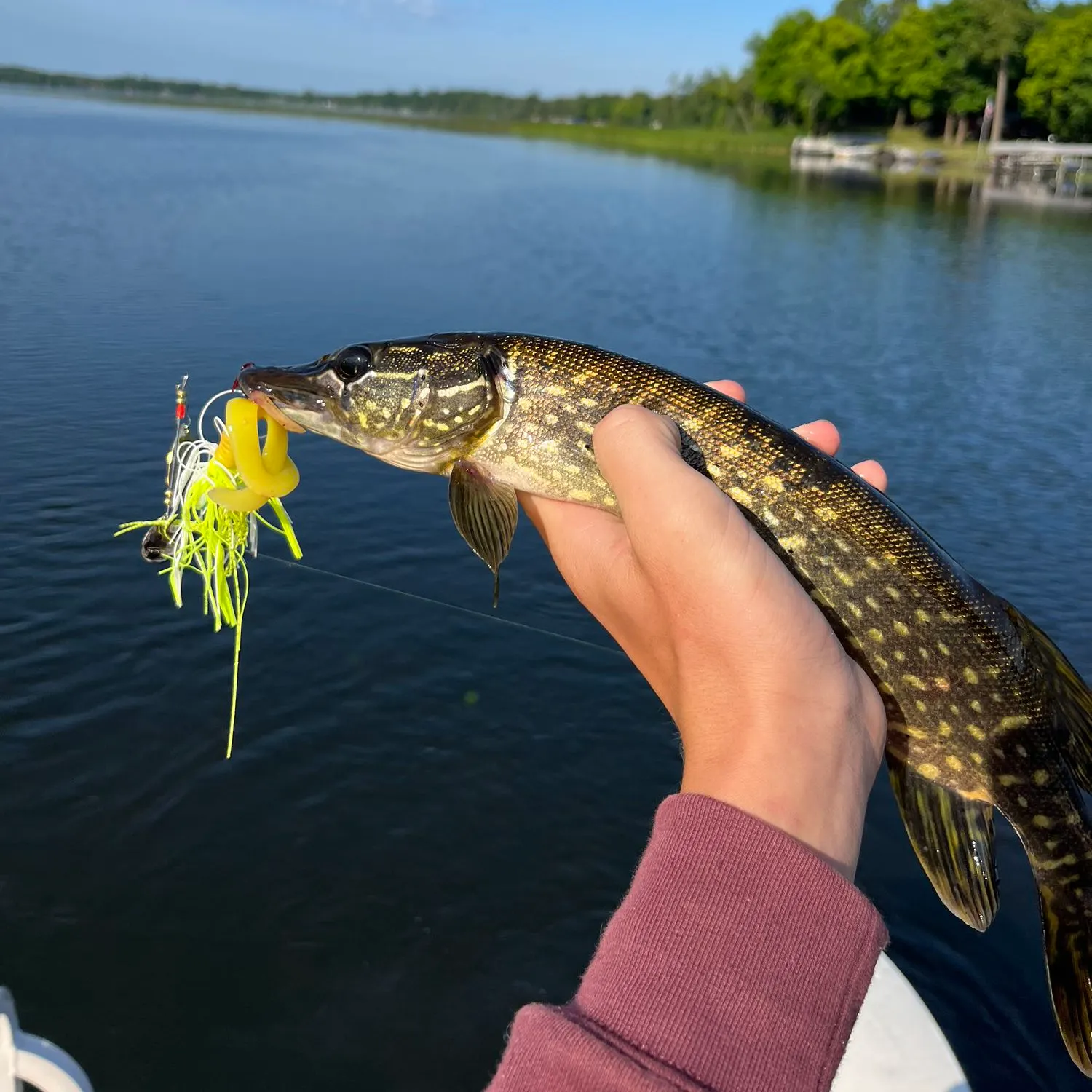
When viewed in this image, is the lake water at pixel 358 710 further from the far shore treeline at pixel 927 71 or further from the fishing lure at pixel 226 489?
the far shore treeline at pixel 927 71

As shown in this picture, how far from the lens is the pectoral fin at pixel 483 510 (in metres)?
3.90

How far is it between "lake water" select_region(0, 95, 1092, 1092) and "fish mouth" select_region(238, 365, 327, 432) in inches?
154

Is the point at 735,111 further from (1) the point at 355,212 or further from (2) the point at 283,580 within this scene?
(2) the point at 283,580

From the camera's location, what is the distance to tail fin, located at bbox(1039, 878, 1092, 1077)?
10.3ft

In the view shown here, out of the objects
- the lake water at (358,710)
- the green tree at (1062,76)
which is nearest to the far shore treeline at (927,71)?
the green tree at (1062,76)

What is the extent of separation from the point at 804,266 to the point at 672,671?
99.7ft

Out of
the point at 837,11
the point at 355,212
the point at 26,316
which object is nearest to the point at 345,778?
the point at 26,316

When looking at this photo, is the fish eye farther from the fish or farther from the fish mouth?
the fish

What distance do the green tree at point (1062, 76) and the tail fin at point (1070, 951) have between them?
88.9m

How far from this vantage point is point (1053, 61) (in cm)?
7762

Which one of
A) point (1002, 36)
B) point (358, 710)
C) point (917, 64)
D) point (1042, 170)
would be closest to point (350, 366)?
point (358, 710)

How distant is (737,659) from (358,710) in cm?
657

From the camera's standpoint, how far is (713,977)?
1.72m

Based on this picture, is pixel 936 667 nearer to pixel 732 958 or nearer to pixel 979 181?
pixel 732 958
